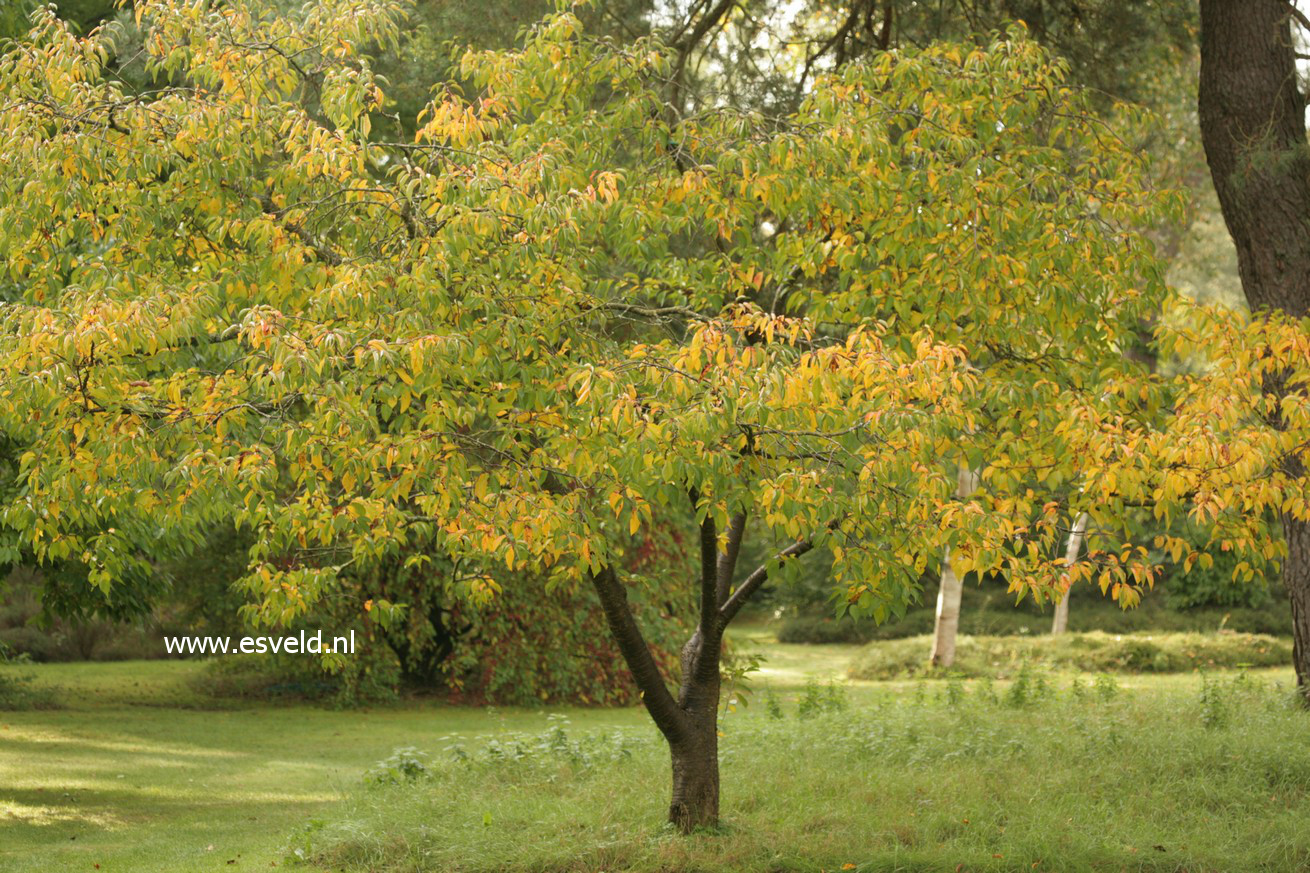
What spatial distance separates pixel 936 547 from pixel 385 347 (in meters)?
2.30

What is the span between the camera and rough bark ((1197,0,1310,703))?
8.71m

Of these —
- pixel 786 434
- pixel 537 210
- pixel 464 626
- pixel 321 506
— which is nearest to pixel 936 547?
pixel 786 434

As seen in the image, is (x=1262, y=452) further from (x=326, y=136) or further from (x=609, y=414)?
(x=326, y=136)

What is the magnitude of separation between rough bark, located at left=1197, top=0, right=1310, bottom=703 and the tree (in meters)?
2.25

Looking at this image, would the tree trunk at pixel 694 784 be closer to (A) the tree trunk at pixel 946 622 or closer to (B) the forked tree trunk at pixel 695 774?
(B) the forked tree trunk at pixel 695 774

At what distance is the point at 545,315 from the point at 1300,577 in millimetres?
6615

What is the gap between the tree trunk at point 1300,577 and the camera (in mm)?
9039

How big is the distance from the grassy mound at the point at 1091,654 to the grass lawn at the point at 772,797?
19.3 feet

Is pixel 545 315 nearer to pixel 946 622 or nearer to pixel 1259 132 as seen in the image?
pixel 1259 132

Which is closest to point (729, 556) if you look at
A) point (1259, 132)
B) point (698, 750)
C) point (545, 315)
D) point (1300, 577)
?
point (698, 750)

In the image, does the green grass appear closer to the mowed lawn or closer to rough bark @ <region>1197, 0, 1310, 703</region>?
the mowed lawn

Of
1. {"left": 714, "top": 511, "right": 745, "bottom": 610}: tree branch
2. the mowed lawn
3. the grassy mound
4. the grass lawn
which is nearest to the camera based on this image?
the grass lawn

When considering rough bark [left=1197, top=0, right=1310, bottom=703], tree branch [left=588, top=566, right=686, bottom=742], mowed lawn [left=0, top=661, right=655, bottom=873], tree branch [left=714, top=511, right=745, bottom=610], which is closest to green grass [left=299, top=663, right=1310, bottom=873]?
tree branch [left=588, top=566, right=686, bottom=742]

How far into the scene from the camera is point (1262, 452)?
4.53m
